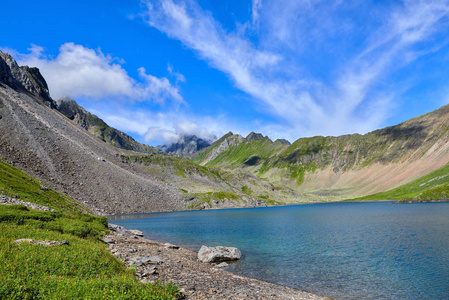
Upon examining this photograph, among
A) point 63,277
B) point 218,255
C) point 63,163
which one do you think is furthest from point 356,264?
point 63,163

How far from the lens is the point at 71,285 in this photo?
1131 cm

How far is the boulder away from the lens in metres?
34.8

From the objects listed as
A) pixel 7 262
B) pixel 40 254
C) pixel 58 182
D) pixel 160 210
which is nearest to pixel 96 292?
pixel 7 262

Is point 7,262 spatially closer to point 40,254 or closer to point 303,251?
point 40,254

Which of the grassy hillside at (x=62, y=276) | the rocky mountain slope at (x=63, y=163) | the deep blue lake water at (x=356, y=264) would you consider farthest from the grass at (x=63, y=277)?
the rocky mountain slope at (x=63, y=163)

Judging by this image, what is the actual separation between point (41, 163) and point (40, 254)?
115453 mm

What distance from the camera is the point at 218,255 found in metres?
35.1

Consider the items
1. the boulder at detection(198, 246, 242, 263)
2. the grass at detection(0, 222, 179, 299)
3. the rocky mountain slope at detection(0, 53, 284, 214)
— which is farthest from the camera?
the rocky mountain slope at detection(0, 53, 284, 214)

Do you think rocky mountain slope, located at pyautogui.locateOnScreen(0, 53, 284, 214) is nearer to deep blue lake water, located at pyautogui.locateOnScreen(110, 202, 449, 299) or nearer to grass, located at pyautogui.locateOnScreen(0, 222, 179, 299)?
deep blue lake water, located at pyautogui.locateOnScreen(110, 202, 449, 299)

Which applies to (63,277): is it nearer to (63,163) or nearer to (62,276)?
(62,276)

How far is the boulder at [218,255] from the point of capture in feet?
114

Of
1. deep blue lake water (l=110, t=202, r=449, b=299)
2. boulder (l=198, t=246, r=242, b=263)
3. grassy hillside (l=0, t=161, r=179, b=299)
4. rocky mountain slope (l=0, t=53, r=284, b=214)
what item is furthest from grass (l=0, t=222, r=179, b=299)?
rocky mountain slope (l=0, t=53, r=284, b=214)

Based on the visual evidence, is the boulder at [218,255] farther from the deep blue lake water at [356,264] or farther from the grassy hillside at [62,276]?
the grassy hillside at [62,276]

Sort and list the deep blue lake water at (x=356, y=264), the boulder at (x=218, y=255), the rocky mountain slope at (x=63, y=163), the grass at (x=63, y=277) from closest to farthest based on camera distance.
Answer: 1. the grass at (x=63, y=277)
2. the deep blue lake water at (x=356, y=264)
3. the boulder at (x=218, y=255)
4. the rocky mountain slope at (x=63, y=163)
